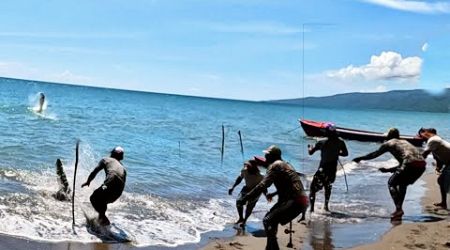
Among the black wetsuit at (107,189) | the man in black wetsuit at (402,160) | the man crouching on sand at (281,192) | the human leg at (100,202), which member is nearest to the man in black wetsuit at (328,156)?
the man in black wetsuit at (402,160)

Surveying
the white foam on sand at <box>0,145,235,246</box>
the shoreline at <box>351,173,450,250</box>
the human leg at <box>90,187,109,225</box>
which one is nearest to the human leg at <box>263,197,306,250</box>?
the shoreline at <box>351,173,450,250</box>

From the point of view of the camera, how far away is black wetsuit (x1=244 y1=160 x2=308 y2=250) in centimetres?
784

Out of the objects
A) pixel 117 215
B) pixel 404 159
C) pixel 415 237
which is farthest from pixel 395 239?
pixel 117 215

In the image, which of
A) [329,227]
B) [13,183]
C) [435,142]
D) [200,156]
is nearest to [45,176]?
[13,183]

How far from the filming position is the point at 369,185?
61.1 feet

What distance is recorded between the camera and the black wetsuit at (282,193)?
7.84 m

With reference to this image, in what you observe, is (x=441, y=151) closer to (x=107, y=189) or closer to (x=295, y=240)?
(x=295, y=240)

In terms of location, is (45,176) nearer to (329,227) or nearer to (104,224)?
(104,224)

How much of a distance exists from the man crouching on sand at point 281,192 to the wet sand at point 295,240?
1046 mm

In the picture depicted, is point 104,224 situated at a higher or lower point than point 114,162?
lower

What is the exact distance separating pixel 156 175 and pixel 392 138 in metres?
8.22

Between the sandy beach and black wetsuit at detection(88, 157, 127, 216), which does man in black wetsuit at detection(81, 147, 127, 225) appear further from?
the sandy beach

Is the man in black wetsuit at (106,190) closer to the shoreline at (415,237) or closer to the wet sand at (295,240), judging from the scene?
the wet sand at (295,240)

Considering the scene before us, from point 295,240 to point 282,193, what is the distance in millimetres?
1689
